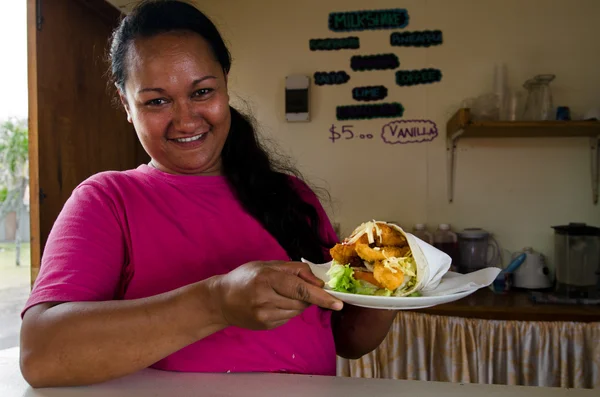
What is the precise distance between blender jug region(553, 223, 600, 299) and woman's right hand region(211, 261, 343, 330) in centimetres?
233

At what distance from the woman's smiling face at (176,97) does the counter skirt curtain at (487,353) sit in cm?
181

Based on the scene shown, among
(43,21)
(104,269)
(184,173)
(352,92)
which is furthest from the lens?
(352,92)

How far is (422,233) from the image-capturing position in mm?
3014

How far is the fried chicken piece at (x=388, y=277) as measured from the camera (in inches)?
36.9

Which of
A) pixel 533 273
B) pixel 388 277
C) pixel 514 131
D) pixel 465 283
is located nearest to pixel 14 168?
pixel 388 277

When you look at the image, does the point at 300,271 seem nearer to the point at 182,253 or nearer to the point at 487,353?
the point at 182,253

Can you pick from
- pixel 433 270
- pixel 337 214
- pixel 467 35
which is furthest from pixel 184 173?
pixel 467 35

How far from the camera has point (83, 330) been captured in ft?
2.64

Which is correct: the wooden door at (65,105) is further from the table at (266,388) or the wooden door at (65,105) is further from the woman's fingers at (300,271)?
the woman's fingers at (300,271)

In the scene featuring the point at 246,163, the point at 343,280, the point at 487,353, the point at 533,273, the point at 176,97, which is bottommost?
the point at 487,353

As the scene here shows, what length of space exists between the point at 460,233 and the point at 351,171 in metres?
0.81

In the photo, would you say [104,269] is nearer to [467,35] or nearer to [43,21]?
[43,21]

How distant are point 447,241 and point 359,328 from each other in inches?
76.4

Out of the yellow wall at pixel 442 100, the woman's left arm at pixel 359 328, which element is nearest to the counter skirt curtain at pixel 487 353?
the yellow wall at pixel 442 100
